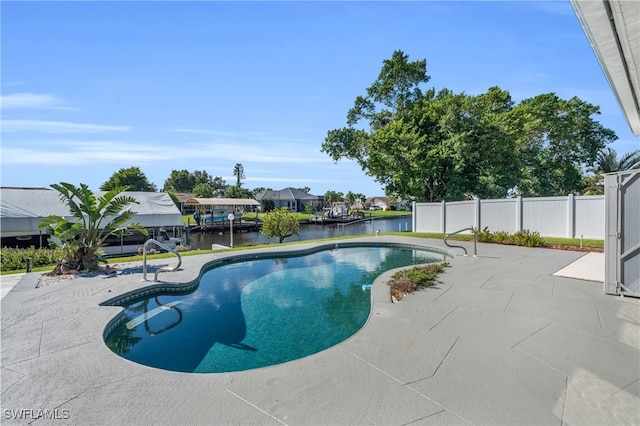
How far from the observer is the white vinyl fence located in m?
13.5

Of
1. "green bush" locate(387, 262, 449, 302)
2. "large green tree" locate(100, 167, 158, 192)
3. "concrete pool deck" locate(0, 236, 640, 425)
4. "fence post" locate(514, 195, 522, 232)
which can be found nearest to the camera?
"concrete pool deck" locate(0, 236, 640, 425)

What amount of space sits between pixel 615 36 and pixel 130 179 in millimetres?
65047

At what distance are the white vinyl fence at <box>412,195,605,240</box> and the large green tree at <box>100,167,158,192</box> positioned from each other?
165 ft

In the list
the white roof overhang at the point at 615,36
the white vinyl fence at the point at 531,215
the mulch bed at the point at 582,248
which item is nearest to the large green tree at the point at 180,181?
the white vinyl fence at the point at 531,215

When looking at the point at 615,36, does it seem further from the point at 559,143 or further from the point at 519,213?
the point at 559,143

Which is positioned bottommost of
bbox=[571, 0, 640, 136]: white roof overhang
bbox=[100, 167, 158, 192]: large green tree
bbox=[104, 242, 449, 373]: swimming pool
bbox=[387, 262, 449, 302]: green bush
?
bbox=[104, 242, 449, 373]: swimming pool

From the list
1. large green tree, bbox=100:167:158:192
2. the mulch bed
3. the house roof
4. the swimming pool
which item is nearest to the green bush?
the swimming pool

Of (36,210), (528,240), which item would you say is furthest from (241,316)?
(36,210)

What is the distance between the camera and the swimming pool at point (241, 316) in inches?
184

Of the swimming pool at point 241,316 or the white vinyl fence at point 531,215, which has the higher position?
the white vinyl fence at point 531,215

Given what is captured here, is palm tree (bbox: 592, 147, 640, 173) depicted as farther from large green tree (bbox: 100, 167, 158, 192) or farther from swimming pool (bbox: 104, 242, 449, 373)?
large green tree (bbox: 100, 167, 158, 192)

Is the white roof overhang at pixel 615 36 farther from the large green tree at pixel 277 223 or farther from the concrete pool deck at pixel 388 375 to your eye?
the large green tree at pixel 277 223

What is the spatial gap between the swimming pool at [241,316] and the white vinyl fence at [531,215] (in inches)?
379

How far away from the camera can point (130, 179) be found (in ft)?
182
